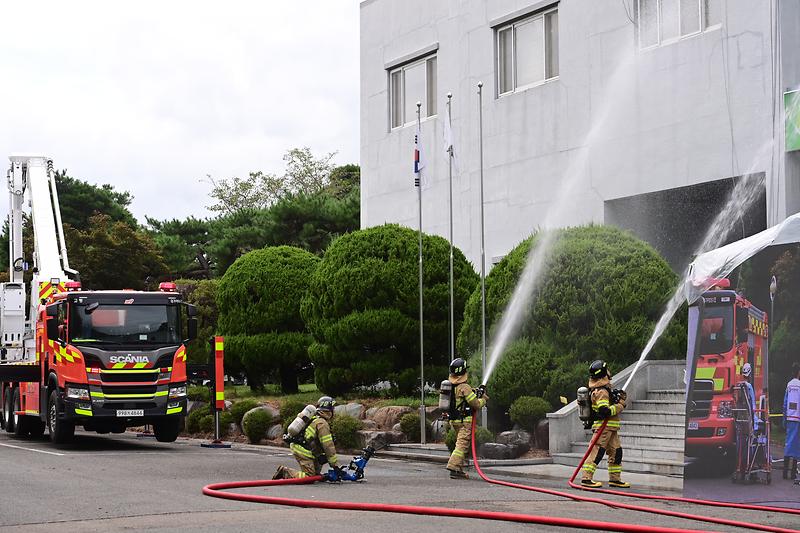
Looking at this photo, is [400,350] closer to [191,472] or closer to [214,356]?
[214,356]

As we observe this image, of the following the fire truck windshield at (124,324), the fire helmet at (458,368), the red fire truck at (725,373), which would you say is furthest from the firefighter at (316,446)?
the fire truck windshield at (124,324)

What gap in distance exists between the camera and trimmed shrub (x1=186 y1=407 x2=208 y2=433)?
2677 cm

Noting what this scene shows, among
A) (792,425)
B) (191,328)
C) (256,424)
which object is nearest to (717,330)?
(792,425)

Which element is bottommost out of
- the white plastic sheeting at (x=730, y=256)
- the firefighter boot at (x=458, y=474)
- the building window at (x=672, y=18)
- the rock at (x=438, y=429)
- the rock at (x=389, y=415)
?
the firefighter boot at (x=458, y=474)

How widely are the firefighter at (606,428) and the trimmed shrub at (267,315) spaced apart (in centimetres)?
1436

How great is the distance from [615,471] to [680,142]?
32.5 feet

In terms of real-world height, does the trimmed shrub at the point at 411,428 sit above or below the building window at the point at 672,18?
below

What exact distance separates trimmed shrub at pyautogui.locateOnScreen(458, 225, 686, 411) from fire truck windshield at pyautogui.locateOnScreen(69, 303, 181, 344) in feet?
21.2

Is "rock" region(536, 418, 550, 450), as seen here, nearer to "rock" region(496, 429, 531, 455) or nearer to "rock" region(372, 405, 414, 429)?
"rock" region(496, 429, 531, 455)

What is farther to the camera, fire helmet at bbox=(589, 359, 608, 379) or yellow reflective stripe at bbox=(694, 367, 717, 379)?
fire helmet at bbox=(589, 359, 608, 379)

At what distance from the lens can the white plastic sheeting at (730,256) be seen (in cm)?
1284

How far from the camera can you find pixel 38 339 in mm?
24109

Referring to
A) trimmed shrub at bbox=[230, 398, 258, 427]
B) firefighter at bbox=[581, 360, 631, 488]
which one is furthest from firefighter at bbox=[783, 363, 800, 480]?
trimmed shrub at bbox=[230, 398, 258, 427]

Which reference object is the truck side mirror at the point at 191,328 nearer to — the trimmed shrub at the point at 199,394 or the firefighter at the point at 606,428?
the trimmed shrub at the point at 199,394
